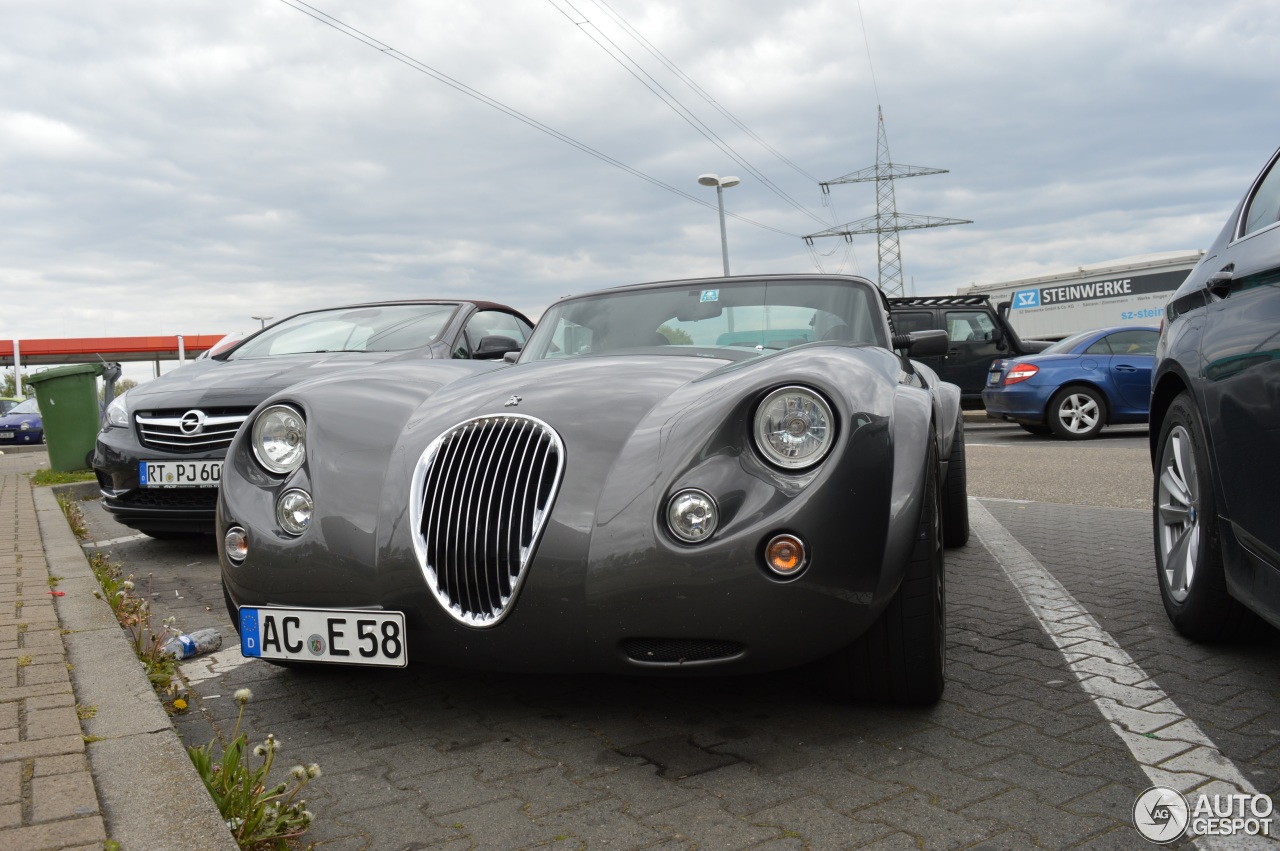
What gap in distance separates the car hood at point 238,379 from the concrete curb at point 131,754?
209cm

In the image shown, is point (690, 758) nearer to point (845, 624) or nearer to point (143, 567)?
point (845, 624)

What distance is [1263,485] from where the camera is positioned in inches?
106

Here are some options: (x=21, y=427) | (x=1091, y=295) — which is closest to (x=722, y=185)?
(x=1091, y=295)

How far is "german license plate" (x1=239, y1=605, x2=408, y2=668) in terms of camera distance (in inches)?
107

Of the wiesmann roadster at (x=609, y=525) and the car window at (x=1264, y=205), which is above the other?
the car window at (x=1264, y=205)

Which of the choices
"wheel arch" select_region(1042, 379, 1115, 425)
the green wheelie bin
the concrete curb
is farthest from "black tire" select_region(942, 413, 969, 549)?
the green wheelie bin

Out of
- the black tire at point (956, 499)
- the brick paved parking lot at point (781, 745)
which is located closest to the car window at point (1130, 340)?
the black tire at point (956, 499)

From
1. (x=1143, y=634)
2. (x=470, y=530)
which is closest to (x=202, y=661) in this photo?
(x=470, y=530)

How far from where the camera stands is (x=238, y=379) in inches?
243

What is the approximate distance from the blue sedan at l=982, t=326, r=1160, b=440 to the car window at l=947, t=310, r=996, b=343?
8.45 ft

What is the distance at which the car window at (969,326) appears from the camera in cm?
1605

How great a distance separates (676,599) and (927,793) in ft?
2.28

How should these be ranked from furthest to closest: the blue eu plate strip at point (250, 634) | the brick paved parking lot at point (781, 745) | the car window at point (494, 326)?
the car window at point (494, 326) → the blue eu plate strip at point (250, 634) → the brick paved parking lot at point (781, 745)

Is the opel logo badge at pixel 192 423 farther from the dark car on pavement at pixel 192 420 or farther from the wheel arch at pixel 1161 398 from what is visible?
the wheel arch at pixel 1161 398
